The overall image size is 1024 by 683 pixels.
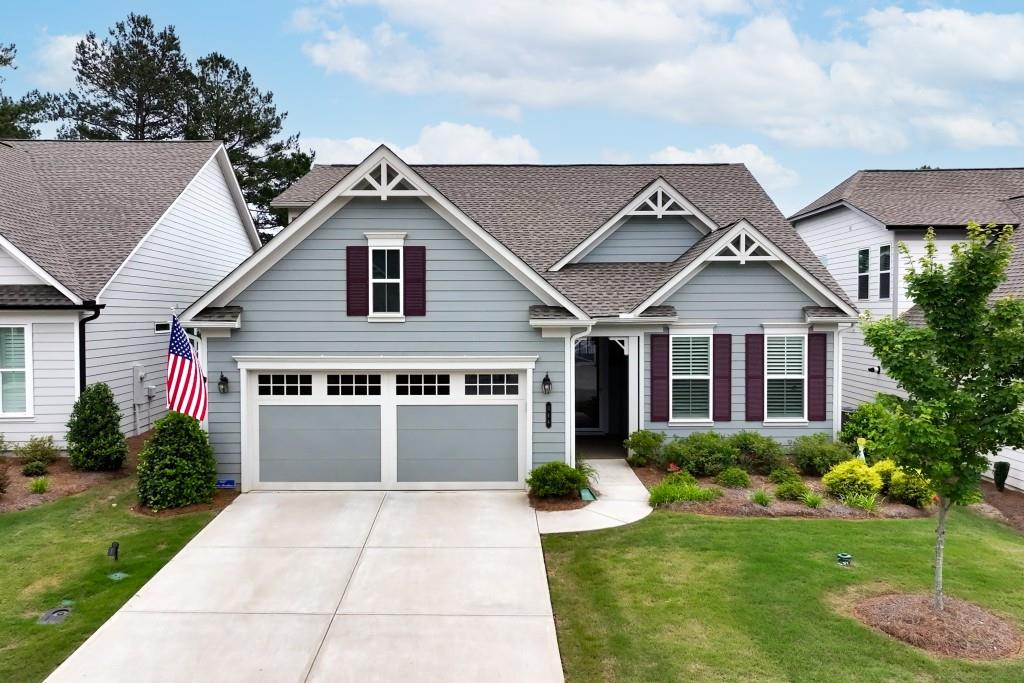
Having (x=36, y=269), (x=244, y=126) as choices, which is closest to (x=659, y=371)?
(x=36, y=269)

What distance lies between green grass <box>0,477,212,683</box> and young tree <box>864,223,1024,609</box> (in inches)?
340

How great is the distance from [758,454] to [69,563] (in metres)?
11.6

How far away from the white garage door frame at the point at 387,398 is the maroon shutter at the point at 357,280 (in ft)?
2.88

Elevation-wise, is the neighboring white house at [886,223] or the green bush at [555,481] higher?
the neighboring white house at [886,223]

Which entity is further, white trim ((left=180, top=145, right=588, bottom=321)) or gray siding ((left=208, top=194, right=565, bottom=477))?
gray siding ((left=208, top=194, right=565, bottom=477))

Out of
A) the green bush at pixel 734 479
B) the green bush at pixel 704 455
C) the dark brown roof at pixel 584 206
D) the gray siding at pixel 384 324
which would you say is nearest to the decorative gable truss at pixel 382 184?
the gray siding at pixel 384 324

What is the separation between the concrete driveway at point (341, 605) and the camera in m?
6.54

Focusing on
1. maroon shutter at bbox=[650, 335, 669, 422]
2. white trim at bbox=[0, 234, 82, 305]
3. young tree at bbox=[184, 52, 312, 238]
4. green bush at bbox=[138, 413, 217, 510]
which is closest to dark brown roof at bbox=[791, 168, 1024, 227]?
maroon shutter at bbox=[650, 335, 669, 422]

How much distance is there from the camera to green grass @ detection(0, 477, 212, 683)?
699 cm

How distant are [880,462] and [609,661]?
340 inches

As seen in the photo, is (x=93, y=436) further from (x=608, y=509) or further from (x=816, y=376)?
(x=816, y=376)

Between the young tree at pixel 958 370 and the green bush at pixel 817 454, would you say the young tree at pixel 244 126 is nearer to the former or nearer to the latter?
the green bush at pixel 817 454

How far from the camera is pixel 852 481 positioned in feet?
39.5

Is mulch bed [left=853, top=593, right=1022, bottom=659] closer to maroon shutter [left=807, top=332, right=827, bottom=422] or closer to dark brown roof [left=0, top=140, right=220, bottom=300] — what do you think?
maroon shutter [left=807, top=332, right=827, bottom=422]
